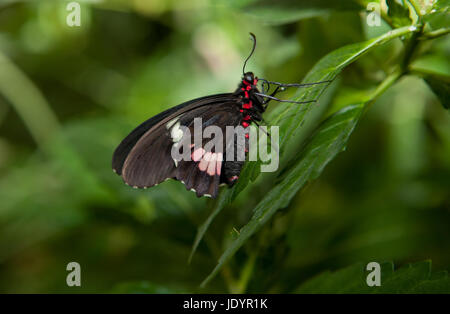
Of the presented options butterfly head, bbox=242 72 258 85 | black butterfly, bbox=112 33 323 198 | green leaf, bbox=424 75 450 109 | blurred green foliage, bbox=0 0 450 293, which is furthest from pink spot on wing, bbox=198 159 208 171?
green leaf, bbox=424 75 450 109

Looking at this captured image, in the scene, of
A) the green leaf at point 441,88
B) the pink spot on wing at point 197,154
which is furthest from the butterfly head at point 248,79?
the green leaf at point 441,88

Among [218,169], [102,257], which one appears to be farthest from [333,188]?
[102,257]

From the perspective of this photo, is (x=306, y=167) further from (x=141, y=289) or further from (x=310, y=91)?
(x=141, y=289)

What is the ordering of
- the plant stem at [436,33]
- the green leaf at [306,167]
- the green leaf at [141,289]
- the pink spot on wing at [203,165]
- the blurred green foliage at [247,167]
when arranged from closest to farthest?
the green leaf at [306,167] → the plant stem at [436,33] → the blurred green foliage at [247,167] → the green leaf at [141,289] → the pink spot on wing at [203,165]

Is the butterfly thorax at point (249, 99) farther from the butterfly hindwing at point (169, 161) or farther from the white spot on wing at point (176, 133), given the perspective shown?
the white spot on wing at point (176, 133)

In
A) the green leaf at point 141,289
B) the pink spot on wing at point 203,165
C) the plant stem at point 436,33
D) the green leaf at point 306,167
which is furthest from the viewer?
the pink spot on wing at point 203,165

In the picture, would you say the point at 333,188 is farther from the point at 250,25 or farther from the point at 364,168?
the point at 250,25

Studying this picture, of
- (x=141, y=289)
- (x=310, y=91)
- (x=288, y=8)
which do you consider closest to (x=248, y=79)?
(x=288, y=8)
